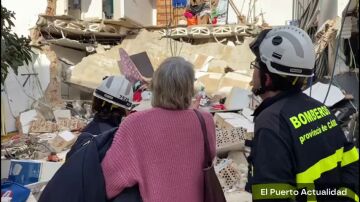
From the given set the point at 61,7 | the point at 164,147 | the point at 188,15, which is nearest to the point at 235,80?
the point at 188,15

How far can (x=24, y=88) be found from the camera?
431 inches

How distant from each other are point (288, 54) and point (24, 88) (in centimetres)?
1013

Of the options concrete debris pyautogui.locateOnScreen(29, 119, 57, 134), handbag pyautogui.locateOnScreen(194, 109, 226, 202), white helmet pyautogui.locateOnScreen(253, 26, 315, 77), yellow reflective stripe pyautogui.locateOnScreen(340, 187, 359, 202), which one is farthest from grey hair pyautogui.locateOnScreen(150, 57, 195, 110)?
concrete debris pyautogui.locateOnScreen(29, 119, 57, 134)

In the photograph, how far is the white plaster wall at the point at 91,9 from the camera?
15.3 metres

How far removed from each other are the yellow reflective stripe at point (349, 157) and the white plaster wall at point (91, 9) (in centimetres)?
1415

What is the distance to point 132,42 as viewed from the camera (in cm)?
1426

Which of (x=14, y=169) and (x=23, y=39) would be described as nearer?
(x=23, y=39)

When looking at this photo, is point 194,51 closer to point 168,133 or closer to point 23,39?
point 23,39

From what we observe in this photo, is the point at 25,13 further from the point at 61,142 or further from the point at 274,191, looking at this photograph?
the point at 274,191

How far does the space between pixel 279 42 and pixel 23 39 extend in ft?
9.32

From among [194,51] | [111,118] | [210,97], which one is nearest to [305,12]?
→ [210,97]

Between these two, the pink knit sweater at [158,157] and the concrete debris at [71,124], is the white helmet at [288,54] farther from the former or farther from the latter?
the concrete debris at [71,124]

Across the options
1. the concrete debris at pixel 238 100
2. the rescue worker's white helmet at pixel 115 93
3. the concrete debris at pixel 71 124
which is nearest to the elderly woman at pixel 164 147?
the rescue worker's white helmet at pixel 115 93

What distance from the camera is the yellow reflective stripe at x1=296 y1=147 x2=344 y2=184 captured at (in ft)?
5.41
